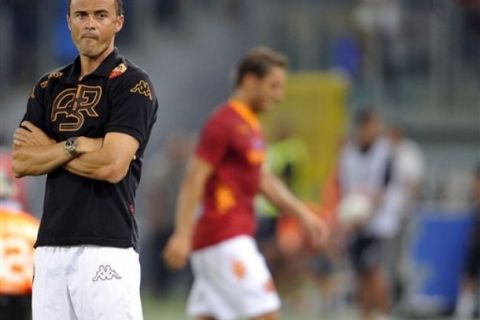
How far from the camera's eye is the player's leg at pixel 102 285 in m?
7.50

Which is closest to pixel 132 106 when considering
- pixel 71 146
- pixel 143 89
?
pixel 143 89

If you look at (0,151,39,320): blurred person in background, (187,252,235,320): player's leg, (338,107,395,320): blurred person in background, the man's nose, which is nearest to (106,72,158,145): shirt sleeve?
the man's nose

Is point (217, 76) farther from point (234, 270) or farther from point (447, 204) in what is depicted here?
point (234, 270)

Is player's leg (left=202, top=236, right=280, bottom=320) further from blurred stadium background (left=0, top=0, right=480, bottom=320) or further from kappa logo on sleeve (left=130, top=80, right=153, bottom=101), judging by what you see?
blurred stadium background (left=0, top=0, right=480, bottom=320)

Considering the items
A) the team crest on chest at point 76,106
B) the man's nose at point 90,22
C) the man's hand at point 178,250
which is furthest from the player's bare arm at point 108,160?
the man's hand at point 178,250

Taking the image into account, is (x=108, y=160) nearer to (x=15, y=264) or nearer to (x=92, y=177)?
(x=92, y=177)

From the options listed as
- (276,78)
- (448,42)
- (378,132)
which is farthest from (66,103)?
(448,42)

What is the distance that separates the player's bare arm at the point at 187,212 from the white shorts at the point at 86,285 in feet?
12.2

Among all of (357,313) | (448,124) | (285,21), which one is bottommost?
(357,313)

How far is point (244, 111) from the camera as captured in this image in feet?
39.1

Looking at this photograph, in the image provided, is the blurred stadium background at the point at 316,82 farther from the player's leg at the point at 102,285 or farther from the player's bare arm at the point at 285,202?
the player's leg at the point at 102,285

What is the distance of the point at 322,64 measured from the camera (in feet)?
76.5

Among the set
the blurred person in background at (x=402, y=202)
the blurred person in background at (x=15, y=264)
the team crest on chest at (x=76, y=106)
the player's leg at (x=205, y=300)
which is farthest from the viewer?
the blurred person in background at (x=402, y=202)

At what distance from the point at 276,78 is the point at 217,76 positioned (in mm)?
12877
